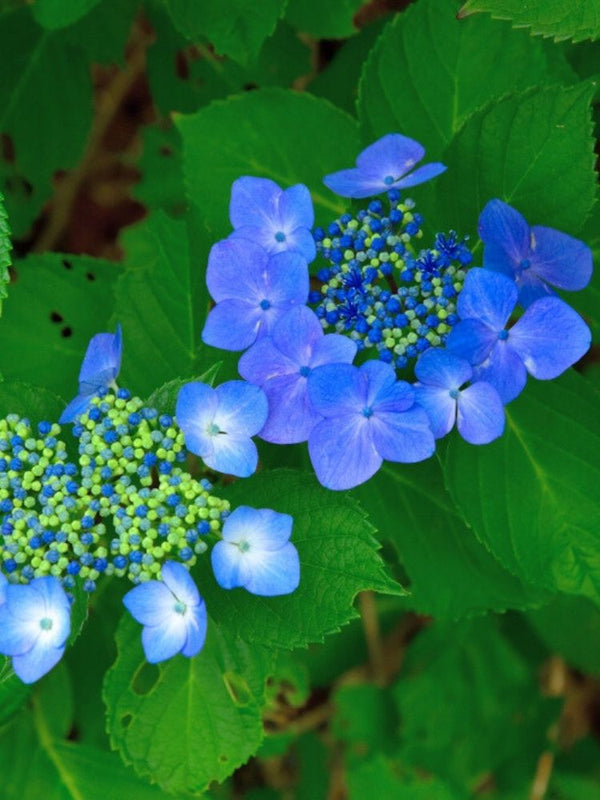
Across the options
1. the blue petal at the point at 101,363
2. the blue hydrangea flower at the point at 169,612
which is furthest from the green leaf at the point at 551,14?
the blue hydrangea flower at the point at 169,612

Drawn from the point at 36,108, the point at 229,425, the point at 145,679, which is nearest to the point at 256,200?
the point at 229,425

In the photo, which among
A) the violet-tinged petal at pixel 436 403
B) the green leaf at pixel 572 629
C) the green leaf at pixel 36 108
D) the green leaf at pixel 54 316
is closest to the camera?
the violet-tinged petal at pixel 436 403

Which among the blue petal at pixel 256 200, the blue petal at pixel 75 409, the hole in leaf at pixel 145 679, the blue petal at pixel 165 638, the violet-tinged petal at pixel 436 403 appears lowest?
the hole in leaf at pixel 145 679

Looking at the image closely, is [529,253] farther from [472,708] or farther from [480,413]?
[472,708]

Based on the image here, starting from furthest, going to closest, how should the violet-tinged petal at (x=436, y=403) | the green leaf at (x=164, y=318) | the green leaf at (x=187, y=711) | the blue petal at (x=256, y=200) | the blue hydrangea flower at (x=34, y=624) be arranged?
1. the green leaf at (x=164, y=318)
2. the green leaf at (x=187, y=711)
3. the blue petal at (x=256, y=200)
4. the violet-tinged petal at (x=436, y=403)
5. the blue hydrangea flower at (x=34, y=624)

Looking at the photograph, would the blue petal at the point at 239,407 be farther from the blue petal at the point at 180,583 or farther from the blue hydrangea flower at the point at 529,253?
the blue hydrangea flower at the point at 529,253

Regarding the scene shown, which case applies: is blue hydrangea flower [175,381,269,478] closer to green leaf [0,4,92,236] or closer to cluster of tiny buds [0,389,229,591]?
cluster of tiny buds [0,389,229,591]
